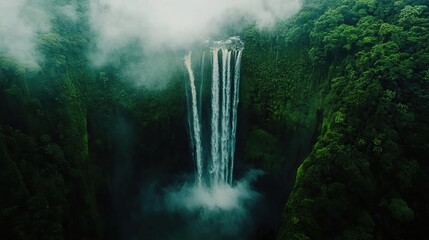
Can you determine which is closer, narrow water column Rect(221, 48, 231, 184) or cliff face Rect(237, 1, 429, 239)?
cliff face Rect(237, 1, 429, 239)

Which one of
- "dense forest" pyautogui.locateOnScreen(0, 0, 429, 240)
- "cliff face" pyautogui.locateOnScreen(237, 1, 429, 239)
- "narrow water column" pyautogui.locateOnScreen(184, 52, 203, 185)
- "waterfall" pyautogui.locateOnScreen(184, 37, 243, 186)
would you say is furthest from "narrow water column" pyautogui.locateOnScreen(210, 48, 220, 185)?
"cliff face" pyautogui.locateOnScreen(237, 1, 429, 239)

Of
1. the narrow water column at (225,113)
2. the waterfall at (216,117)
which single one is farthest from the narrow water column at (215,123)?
the narrow water column at (225,113)

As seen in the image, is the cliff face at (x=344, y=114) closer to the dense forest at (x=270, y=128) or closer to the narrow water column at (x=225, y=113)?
the dense forest at (x=270, y=128)

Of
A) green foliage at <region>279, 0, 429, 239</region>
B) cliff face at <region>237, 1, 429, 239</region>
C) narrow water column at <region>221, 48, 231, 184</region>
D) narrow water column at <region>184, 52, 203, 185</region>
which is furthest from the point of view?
narrow water column at <region>184, 52, 203, 185</region>

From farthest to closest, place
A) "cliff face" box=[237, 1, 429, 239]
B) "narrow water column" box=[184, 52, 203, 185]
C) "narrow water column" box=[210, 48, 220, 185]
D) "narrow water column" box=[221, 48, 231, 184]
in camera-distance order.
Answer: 1. "narrow water column" box=[184, 52, 203, 185]
2. "narrow water column" box=[221, 48, 231, 184]
3. "narrow water column" box=[210, 48, 220, 185]
4. "cliff face" box=[237, 1, 429, 239]

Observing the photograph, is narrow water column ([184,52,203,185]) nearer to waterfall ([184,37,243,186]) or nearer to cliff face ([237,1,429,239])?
waterfall ([184,37,243,186])

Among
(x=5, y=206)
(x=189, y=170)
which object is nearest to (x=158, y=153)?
(x=189, y=170)

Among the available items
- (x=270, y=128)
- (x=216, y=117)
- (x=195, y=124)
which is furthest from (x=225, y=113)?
(x=270, y=128)
